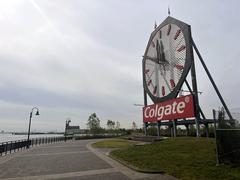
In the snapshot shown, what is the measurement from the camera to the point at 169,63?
125ft

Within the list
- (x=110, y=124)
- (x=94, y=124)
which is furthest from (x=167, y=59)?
(x=110, y=124)

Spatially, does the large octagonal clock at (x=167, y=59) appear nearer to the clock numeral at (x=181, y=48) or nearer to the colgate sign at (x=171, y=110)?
the clock numeral at (x=181, y=48)

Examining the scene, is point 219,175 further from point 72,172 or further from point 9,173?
point 9,173

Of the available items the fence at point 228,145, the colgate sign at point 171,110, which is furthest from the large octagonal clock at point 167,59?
the fence at point 228,145

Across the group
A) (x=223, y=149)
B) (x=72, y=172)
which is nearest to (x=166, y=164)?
(x=223, y=149)

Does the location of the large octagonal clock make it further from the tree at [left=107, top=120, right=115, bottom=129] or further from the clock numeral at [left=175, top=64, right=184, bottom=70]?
the tree at [left=107, top=120, right=115, bottom=129]

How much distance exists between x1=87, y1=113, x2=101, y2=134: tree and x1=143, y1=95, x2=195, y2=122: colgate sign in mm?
34380

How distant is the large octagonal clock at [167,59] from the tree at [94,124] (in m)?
34.8

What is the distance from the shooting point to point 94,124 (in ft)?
250

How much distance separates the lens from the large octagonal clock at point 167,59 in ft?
114

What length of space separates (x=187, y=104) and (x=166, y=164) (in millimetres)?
21442

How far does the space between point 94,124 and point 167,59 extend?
43708 mm

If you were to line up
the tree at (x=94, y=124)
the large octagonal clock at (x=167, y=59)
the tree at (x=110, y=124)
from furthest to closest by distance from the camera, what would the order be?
the tree at (x=110, y=124)
the tree at (x=94, y=124)
the large octagonal clock at (x=167, y=59)

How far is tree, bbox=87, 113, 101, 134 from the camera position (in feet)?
247
